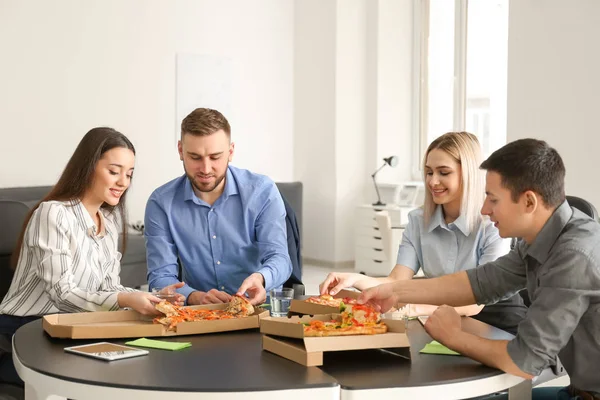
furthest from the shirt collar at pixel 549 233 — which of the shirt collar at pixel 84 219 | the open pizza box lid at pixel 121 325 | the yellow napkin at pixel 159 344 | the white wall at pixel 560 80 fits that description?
the white wall at pixel 560 80

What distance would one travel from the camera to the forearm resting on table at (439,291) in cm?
223

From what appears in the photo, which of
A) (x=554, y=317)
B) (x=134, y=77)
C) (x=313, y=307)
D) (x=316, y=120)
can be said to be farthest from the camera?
(x=316, y=120)

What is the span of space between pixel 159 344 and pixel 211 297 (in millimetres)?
504

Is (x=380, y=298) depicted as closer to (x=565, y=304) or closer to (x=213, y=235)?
(x=565, y=304)

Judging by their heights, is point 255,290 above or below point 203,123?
below

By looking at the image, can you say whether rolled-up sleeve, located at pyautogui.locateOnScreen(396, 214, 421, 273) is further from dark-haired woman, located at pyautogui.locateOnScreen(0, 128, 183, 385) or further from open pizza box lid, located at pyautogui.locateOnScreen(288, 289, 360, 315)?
dark-haired woman, located at pyautogui.locateOnScreen(0, 128, 183, 385)

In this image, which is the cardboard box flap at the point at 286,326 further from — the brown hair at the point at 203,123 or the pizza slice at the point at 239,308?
the brown hair at the point at 203,123

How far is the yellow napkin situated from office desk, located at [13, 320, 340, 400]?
0.08 feet

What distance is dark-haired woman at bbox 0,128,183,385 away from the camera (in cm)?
247

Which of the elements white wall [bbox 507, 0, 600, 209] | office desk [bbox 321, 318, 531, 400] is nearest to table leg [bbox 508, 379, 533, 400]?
office desk [bbox 321, 318, 531, 400]

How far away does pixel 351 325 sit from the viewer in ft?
6.22

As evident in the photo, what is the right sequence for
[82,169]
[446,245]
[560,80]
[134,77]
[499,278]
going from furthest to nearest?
[134,77] → [560,80] → [446,245] → [82,169] → [499,278]

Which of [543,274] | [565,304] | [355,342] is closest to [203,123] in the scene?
[355,342]

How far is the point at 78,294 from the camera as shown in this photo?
2451 millimetres
